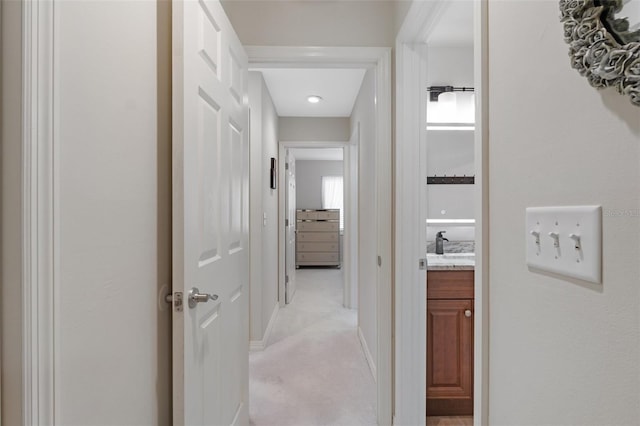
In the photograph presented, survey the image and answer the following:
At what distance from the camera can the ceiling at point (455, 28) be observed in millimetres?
2066

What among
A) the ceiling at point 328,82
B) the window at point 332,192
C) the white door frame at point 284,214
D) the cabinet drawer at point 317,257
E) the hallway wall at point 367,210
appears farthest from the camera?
the window at point 332,192

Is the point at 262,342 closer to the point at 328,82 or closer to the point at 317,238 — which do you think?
the point at 328,82

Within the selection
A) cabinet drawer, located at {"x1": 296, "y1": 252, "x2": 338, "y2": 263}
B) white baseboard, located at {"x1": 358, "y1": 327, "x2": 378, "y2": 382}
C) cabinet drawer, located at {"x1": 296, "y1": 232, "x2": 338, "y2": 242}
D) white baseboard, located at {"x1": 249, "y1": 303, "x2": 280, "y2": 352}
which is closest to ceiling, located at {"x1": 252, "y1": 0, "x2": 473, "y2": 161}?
white baseboard, located at {"x1": 358, "y1": 327, "x2": 378, "y2": 382}

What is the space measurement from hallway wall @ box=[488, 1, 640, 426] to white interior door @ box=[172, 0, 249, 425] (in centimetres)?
89

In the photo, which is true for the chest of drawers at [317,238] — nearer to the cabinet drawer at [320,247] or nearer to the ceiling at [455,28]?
the cabinet drawer at [320,247]

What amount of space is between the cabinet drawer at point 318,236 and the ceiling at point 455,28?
5.67 metres

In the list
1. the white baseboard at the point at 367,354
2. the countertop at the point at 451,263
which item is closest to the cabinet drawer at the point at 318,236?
the white baseboard at the point at 367,354

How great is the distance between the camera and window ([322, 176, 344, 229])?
816cm

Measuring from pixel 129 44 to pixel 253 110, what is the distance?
2.08 metres

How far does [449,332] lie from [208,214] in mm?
1503

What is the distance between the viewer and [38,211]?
2.19 feet

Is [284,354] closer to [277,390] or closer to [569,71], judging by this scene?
[277,390]

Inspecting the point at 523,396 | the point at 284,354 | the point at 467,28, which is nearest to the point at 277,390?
the point at 284,354

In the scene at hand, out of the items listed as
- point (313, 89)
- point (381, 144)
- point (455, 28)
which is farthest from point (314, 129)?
point (381, 144)
